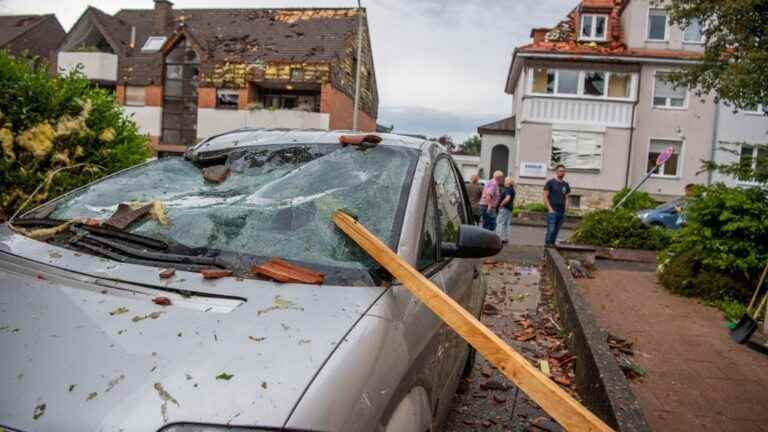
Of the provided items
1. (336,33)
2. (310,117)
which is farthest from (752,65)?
(336,33)

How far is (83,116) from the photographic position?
238 inches

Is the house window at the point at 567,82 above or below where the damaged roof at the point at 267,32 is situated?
below

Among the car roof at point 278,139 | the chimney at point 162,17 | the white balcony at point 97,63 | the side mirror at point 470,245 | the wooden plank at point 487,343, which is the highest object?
the chimney at point 162,17

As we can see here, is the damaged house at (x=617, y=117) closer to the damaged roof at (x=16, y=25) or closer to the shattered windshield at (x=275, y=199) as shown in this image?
the shattered windshield at (x=275, y=199)

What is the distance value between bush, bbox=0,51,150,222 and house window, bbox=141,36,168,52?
31.6m

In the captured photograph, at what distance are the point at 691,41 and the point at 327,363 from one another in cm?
3006

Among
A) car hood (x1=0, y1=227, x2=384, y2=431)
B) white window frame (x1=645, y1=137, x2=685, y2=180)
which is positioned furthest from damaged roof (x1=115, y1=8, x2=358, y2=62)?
car hood (x1=0, y1=227, x2=384, y2=431)

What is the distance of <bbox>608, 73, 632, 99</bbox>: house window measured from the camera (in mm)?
25797

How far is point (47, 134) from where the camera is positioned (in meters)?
5.79

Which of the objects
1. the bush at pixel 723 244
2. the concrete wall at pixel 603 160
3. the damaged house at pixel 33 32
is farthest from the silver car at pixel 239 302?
the damaged house at pixel 33 32

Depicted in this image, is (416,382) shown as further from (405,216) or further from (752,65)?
(752,65)

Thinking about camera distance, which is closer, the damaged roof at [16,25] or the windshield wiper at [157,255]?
the windshield wiper at [157,255]

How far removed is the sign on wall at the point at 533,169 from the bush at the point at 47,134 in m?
22.0

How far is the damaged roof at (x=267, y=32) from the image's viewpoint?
105 feet
